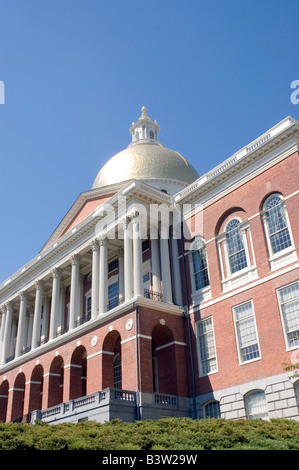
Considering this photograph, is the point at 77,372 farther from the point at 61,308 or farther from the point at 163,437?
the point at 163,437

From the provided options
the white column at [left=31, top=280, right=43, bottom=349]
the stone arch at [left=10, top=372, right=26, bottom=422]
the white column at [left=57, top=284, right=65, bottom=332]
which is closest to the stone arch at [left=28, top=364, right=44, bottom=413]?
the stone arch at [left=10, top=372, right=26, bottom=422]

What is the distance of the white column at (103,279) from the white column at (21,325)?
11896 mm

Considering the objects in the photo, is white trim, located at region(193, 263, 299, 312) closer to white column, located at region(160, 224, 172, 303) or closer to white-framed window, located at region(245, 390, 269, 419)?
white column, located at region(160, 224, 172, 303)

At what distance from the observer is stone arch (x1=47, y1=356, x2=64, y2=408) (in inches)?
1393

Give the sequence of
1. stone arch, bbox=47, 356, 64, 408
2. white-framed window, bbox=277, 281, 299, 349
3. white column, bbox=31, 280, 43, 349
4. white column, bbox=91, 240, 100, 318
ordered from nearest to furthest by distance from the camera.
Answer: white-framed window, bbox=277, 281, 299, 349
white column, bbox=91, 240, 100, 318
stone arch, bbox=47, 356, 64, 408
white column, bbox=31, 280, 43, 349

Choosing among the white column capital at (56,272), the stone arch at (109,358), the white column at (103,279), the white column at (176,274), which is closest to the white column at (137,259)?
the white column at (176,274)

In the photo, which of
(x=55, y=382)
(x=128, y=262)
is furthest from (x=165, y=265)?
(x=55, y=382)

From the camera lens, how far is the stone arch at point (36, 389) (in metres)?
37.6

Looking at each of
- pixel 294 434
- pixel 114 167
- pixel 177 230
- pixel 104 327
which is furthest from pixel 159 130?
pixel 294 434

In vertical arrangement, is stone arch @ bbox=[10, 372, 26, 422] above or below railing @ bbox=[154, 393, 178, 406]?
above

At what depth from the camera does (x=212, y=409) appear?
2792 centimetres

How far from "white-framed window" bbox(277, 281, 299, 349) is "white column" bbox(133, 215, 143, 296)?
8.55m

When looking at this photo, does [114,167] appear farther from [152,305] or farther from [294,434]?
[294,434]

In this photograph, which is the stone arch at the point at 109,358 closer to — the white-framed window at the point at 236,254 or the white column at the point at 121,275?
the white column at the point at 121,275
